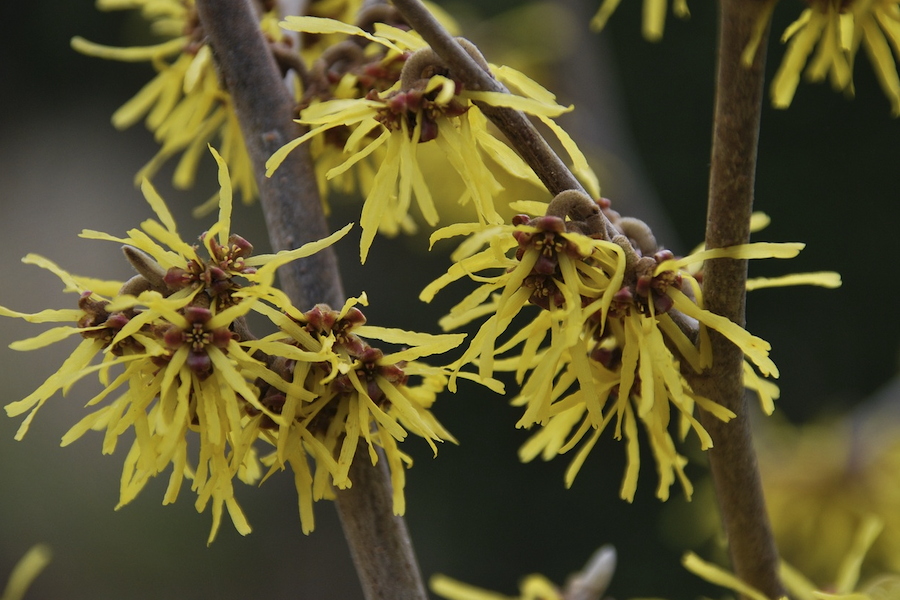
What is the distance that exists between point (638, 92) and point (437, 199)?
1516 millimetres

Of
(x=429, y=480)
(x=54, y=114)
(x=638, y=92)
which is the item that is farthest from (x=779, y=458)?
(x=54, y=114)

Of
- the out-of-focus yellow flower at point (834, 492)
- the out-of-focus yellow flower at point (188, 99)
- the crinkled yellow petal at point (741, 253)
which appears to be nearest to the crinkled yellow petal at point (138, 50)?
the out-of-focus yellow flower at point (188, 99)

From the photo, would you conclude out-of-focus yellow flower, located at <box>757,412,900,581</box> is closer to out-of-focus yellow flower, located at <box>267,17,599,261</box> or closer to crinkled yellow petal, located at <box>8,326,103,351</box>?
out-of-focus yellow flower, located at <box>267,17,599,261</box>

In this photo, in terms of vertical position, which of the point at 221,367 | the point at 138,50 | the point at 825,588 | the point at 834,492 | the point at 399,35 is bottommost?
the point at 834,492

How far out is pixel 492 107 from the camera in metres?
0.38

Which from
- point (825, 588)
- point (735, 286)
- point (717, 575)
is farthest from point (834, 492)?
point (735, 286)

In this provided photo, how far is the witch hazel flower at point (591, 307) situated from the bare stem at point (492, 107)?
0.05 ft

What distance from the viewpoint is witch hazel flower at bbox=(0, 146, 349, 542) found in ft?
1.22

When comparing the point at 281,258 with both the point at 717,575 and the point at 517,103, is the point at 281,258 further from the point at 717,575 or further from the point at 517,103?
the point at 717,575

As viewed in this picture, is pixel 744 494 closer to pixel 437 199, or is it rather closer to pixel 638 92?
pixel 437 199

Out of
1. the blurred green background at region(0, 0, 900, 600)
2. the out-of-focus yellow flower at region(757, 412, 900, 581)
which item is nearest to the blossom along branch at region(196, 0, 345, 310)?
the out-of-focus yellow flower at region(757, 412, 900, 581)

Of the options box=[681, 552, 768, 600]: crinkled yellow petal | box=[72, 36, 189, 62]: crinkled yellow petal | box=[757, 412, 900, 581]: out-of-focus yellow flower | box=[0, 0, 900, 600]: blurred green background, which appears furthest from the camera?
box=[0, 0, 900, 600]: blurred green background

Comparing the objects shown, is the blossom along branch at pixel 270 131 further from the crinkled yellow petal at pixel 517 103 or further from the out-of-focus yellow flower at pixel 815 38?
the out-of-focus yellow flower at pixel 815 38

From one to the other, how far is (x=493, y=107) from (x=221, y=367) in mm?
167
